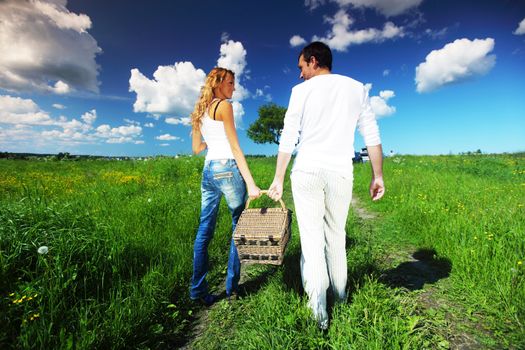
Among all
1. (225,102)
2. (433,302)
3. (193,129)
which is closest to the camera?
(225,102)

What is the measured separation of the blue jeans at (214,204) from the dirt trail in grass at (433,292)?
1.94m

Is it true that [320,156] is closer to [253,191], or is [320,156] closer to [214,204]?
[253,191]

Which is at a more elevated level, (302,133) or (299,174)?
(302,133)

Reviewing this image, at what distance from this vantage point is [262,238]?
2512mm

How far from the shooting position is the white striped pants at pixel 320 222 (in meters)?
2.27

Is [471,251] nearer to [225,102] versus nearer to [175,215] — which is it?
[225,102]

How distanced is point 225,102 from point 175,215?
11.3ft

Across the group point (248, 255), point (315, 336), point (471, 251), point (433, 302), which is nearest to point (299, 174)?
point (248, 255)

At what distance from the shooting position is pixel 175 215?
5523mm

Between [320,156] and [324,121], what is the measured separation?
289 mm

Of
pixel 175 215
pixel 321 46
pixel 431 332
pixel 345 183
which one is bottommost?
pixel 431 332

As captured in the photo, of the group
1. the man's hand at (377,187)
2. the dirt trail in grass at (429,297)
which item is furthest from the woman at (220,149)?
the dirt trail in grass at (429,297)

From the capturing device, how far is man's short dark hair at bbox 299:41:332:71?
229 cm

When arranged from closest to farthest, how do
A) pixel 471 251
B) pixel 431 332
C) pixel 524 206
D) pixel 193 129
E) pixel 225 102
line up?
1. pixel 431 332
2. pixel 225 102
3. pixel 193 129
4. pixel 471 251
5. pixel 524 206
